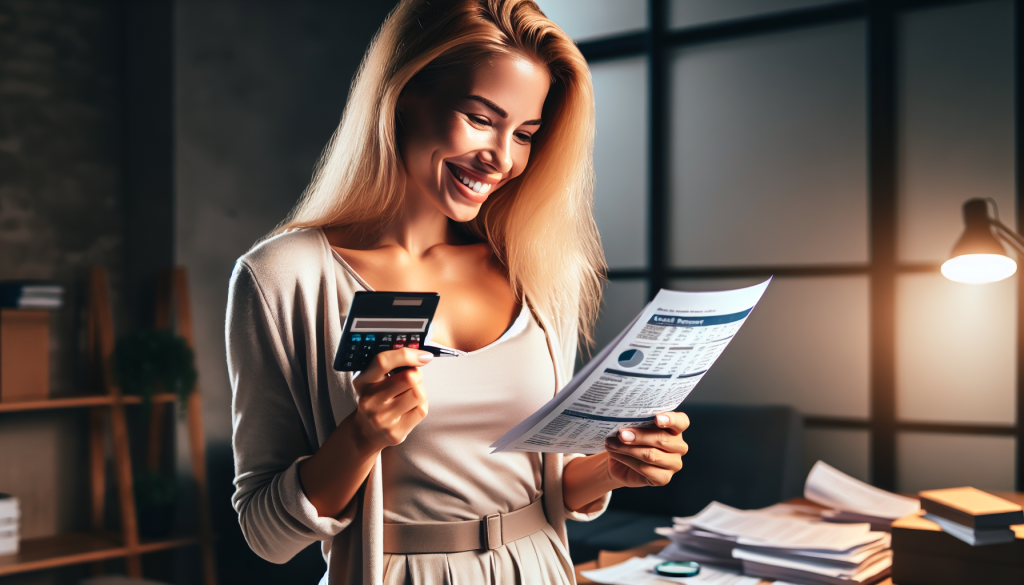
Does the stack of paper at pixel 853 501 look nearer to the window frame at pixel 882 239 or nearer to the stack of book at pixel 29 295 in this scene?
the window frame at pixel 882 239

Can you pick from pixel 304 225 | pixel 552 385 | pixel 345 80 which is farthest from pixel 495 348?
pixel 345 80

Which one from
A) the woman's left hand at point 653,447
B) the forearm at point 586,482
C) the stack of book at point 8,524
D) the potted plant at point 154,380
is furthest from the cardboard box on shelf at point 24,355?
the woman's left hand at point 653,447

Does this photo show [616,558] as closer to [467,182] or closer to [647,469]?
[647,469]

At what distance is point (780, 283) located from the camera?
3.21 metres

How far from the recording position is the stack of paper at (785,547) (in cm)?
138

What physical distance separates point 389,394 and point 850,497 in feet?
5.14

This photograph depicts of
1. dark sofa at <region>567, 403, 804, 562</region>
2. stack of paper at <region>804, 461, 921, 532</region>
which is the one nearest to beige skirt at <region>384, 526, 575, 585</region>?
stack of paper at <region>804, 461, 921, 532</region>

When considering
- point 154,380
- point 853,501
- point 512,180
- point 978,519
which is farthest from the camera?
point 154,380

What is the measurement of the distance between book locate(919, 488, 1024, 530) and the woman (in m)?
0.66

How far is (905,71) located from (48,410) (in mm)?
3649

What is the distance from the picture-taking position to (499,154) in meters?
0.99

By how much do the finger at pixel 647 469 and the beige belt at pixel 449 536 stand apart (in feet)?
0.53

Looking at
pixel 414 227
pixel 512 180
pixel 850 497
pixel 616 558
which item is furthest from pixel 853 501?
pixel 414 227

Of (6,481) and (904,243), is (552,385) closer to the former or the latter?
(904,243)
